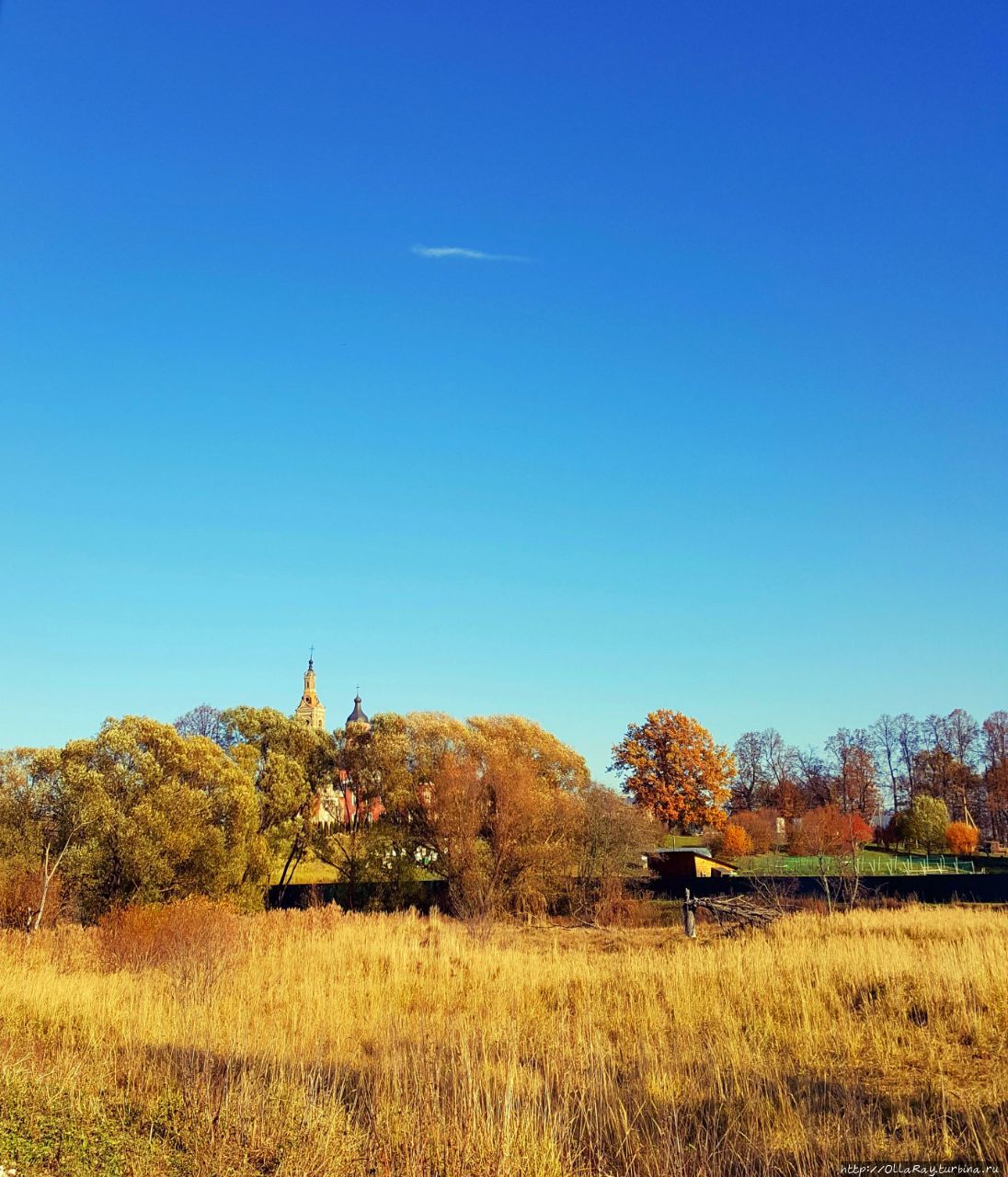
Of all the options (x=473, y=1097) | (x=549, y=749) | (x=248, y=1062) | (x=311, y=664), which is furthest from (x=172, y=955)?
(x=311, y=664)

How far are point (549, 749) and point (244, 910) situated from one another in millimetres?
14254

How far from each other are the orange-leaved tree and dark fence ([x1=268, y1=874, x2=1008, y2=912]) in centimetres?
2915

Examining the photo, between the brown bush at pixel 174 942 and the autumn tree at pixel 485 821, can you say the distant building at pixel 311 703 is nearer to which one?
the autumn tree at pixel 485 821

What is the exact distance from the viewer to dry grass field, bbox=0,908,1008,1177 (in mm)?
6074

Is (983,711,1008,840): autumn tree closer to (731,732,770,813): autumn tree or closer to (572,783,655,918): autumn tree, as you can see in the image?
(731,732,770,813): autumn tree

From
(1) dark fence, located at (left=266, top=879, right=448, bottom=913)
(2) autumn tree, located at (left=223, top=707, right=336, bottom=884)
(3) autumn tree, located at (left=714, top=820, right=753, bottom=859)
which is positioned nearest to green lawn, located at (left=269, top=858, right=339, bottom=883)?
(1) dark fence, located at (left=266, top=879, right=448, bottom=913)

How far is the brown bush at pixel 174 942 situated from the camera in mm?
15367

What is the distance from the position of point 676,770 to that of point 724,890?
3342cm

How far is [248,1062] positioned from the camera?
810 cm

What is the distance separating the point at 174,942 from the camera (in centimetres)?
1697

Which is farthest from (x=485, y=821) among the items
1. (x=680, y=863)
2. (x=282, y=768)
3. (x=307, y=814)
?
(x=680, y=863)

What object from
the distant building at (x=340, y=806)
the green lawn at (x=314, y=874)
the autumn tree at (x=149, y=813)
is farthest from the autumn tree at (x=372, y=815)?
the autumn tree at (x=149, y=813)

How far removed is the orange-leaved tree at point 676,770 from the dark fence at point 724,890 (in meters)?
29.1

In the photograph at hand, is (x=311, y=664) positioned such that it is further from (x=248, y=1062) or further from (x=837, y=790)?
(x=248, y=1062)
